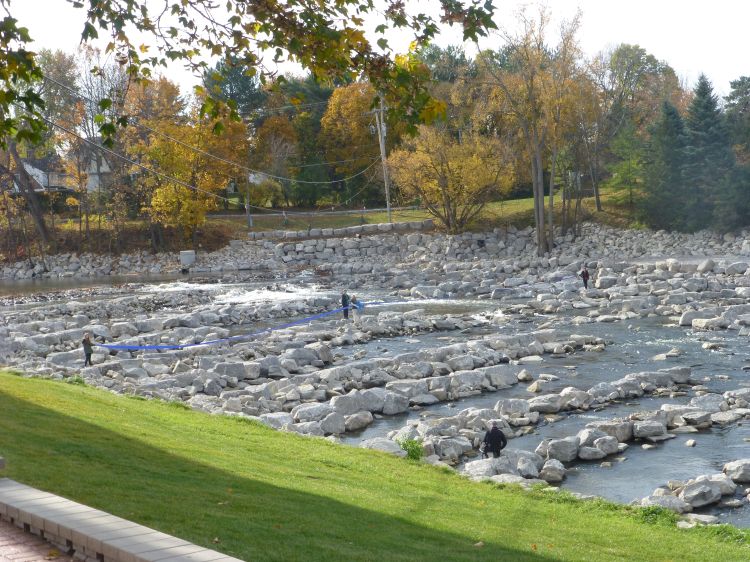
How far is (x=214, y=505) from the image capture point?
8797mm

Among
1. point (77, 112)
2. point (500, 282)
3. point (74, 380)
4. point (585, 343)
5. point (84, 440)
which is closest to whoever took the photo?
point (84, 440)

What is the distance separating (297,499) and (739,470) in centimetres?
749

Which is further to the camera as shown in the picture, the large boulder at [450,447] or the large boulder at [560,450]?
the large boulder at [450,447]

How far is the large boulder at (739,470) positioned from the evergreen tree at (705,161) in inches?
1607

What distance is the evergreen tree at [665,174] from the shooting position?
5409 centimetres

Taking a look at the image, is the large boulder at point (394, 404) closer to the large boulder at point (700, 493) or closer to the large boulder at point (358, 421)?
the large boulder at point (358, 421)

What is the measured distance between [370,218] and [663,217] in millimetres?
21324

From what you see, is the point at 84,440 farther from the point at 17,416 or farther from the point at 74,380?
the point at 74,380

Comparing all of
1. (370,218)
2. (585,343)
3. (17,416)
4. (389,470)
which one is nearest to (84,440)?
(17,416)

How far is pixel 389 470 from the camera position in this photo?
523 inches

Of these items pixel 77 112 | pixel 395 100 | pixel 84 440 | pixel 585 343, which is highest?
pixel 77 112

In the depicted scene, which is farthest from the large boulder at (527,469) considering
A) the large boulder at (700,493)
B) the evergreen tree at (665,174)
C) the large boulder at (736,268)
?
the evergreen tree at (665,174)

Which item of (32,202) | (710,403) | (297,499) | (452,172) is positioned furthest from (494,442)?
(32,202)

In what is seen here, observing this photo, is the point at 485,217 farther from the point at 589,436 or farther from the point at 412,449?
the point at 412,449
